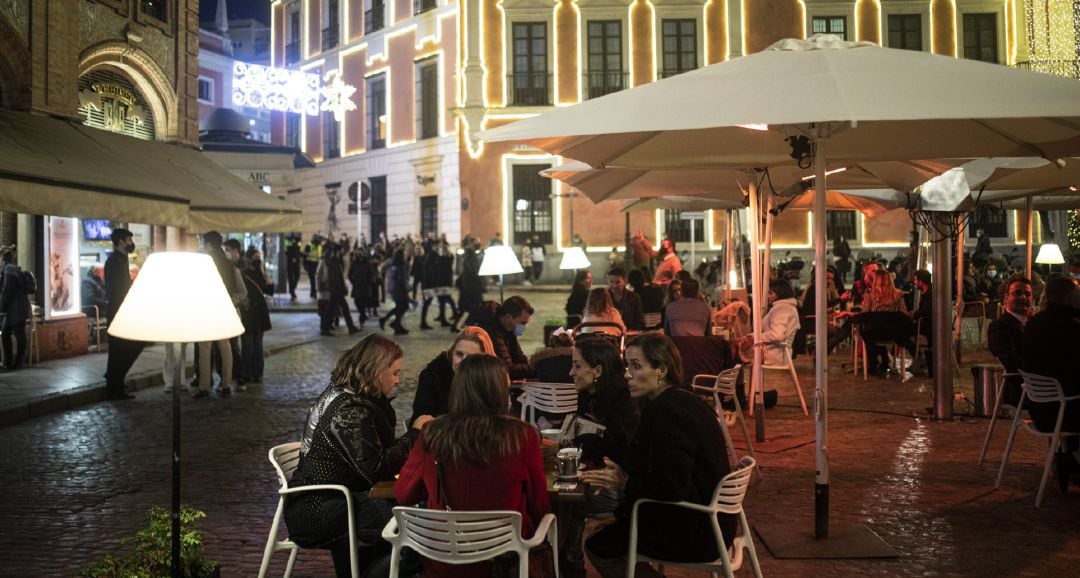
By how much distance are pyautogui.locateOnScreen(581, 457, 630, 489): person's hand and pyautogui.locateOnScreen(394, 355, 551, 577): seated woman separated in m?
0.40

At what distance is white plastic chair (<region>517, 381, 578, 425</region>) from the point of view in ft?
22.3

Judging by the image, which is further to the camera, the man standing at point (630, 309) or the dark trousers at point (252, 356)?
the dark trousers at point (252, 356)

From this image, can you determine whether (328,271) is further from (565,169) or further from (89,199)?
(565,169)

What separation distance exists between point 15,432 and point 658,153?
6629mm

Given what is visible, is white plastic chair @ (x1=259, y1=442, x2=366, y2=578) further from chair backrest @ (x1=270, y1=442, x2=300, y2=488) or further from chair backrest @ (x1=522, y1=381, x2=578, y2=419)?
chair backrest @ (x1=522, y1=381, x2=578, y2=419)

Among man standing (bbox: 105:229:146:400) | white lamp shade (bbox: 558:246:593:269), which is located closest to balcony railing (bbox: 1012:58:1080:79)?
white lamp shade (bbox: 558:246:593:269)

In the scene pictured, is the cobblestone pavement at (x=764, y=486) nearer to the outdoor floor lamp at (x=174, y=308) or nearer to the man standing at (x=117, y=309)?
the man standing at (x=117, y=309)

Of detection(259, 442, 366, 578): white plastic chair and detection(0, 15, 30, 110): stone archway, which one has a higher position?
detection(0, 15, 30, 110): stone archway

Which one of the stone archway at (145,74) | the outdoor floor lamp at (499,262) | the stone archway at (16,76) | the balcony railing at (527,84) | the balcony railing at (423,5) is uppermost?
the balcony railing at (423,5)

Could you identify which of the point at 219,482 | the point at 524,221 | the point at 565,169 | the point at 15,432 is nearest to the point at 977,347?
the point at 565,169

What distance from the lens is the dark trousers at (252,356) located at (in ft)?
40.3

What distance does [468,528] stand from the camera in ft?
11.5

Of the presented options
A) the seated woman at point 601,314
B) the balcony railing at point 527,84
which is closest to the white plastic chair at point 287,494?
the seated woman at point 601,314

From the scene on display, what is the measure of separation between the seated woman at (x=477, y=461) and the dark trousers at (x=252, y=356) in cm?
901
